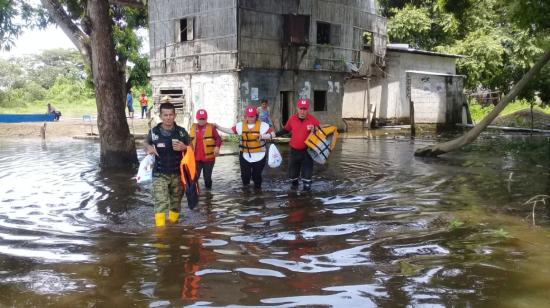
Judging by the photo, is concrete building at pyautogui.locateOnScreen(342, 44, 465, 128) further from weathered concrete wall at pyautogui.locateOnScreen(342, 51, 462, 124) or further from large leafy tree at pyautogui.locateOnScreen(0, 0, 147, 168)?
large leafy tree at pyautogui.locateOnScreen(0, 0, 147, 168)

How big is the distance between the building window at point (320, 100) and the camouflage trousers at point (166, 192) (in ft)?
60.3

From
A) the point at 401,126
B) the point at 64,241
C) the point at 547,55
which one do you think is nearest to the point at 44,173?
the point at 64,241

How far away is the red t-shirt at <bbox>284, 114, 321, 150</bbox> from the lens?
938cm

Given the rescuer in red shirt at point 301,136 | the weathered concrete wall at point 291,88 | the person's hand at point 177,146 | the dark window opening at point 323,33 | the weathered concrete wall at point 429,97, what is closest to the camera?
the person's hand at point 177,146

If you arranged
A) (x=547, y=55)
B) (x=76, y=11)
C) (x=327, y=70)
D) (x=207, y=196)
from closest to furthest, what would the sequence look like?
(x=207, y=196) < (x=547, y=55) < (x=76, y=11) < (x=327, y=70)

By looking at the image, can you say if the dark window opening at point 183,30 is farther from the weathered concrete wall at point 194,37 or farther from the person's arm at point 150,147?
the person's arm at point 150,147

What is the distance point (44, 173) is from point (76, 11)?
698 centimetres

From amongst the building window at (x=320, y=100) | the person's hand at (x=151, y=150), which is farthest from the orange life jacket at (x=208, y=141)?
the building window at (x=320, y=100)

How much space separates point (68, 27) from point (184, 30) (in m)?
9.55

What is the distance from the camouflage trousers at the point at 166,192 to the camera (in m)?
6.81

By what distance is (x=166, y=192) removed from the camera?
689cm

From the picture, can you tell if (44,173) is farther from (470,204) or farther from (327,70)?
(327,70)

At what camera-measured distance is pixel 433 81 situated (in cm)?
2742

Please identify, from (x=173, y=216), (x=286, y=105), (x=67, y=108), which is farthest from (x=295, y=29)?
(x=67, y=108)
